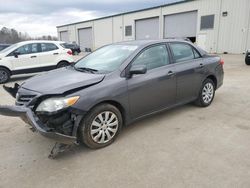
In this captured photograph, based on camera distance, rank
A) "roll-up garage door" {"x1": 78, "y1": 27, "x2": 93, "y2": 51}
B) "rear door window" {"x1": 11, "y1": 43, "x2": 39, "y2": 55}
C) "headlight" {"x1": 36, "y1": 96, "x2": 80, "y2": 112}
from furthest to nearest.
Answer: "roll-up garage door" {"x1": 78, "y1": 27, "x2": 93, "y2": 51} < "rear door window" {"x1": 11, "y1": 43, "x2": 39, "y2": 55} < "headlight" {"x1": 36, "y1": 96, "x2": 80, "y2": 112}

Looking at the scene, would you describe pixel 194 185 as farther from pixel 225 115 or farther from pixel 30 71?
pixel 30 71

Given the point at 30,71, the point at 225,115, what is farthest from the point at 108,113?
the point at 30,71

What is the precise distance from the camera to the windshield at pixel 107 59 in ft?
12.3

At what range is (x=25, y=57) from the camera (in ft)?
30.3

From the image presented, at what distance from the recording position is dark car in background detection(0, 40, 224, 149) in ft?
9.87

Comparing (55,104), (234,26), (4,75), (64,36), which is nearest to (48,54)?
→ (4,75)

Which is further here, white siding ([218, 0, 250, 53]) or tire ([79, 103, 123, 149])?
white siding ([218, 0, 250, 53])

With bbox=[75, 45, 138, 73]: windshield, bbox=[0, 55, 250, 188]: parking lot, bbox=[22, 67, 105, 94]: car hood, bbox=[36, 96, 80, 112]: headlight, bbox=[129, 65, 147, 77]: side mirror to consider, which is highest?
bbox=[75, 45, 138, 73]: windshield

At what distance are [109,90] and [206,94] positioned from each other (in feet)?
8.84

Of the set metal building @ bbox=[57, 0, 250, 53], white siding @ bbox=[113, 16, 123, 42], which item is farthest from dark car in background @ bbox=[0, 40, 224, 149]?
white siding @ bbox=[113, 16, 123, 42]

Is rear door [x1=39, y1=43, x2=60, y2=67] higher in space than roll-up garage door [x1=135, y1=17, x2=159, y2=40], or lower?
lower

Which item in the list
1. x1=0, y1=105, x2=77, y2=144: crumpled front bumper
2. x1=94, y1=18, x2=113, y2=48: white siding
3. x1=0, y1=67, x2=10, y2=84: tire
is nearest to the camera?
x1=0, y1=105, x2=77, y2=144: crumpled front bumper

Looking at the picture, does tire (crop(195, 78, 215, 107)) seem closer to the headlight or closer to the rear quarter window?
the headlight

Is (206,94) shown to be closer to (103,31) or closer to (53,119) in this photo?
(53,119)
